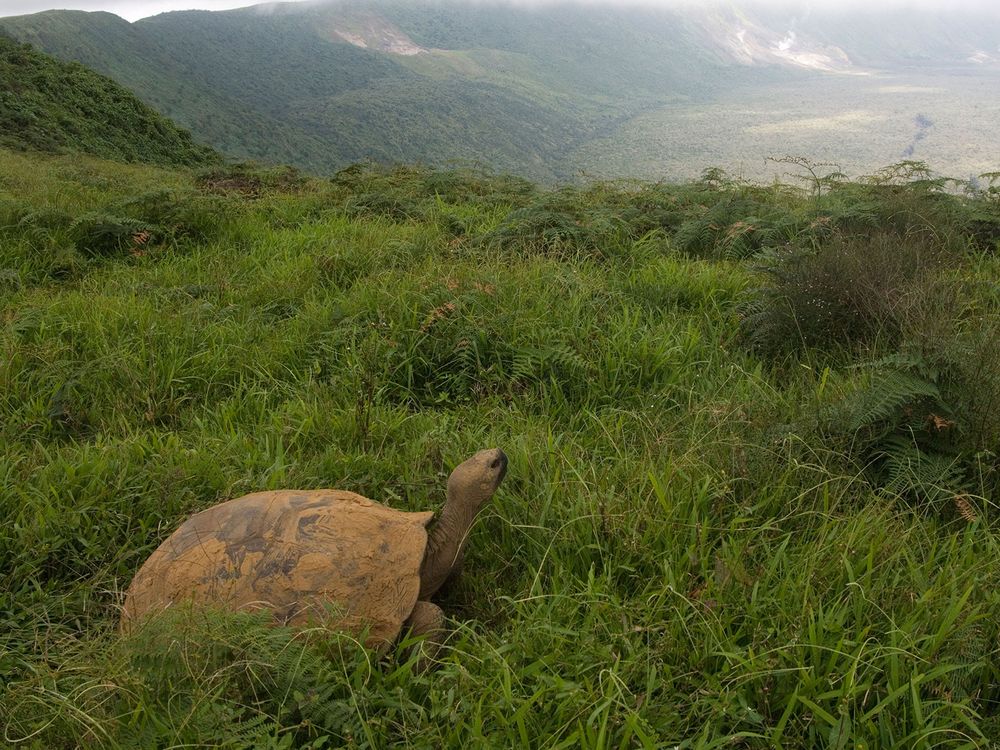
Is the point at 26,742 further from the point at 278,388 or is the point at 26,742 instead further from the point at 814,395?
the point at 814,395

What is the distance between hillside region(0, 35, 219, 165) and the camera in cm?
1580

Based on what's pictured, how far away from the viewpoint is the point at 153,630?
171 cm

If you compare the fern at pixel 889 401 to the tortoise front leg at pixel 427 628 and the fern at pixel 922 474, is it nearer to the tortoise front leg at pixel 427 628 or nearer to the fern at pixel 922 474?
the fern at pixel 922 474

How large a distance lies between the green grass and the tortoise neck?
14 cm

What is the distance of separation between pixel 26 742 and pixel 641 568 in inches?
69.3

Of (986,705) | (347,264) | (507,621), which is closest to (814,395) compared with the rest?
(986,705)

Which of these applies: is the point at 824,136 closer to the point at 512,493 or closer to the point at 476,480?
the point at 512,493

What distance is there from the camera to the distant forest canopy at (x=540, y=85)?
33250 mm

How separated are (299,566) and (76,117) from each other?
20799 millimetres

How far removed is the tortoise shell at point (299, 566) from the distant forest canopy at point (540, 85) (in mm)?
8741

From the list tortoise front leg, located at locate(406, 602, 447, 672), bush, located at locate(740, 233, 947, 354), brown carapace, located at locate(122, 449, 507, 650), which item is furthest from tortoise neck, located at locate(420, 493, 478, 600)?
bush, located at locate(740, 233, 947, 354)

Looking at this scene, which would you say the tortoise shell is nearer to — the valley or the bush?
the bush

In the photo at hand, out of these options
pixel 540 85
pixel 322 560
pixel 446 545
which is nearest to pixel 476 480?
pixel 446 545

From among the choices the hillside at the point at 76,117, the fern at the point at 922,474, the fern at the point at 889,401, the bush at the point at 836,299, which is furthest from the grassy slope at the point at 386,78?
the fern at the point at 922,474
